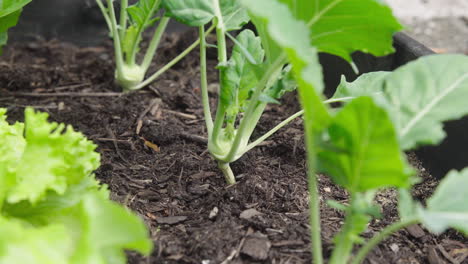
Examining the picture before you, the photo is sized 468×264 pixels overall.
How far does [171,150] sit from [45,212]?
61 cm

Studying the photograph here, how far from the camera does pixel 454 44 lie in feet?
9.85

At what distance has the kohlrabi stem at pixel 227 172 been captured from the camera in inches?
51.8

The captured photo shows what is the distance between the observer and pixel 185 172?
56.9 inches

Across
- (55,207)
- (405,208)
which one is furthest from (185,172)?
(405,208)

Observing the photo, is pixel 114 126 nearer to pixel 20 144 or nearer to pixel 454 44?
pixel 20 144

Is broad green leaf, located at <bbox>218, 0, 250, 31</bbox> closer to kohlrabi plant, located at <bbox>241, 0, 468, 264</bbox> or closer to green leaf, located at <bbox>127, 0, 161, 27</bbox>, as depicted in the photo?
kohlrabi plant, located at <bbox>241, 0, 468, 264</bbox>

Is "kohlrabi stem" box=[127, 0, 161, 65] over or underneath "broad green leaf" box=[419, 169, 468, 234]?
underneath

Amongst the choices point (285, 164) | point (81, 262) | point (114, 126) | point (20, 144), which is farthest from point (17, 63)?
point (81, 262)

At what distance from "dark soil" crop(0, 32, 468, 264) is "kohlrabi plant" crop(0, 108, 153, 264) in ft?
0.64

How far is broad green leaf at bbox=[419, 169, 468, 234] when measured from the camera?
0.78 metres

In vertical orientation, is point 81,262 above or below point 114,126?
above

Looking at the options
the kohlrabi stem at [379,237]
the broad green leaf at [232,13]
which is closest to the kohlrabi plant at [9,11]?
the broad green leaf at [232,13]

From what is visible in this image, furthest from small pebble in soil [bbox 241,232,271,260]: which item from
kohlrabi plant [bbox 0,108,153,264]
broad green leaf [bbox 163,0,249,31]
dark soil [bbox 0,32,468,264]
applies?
broad green leaf [bbox 163,0,249,31]

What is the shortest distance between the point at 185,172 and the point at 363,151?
721mm
